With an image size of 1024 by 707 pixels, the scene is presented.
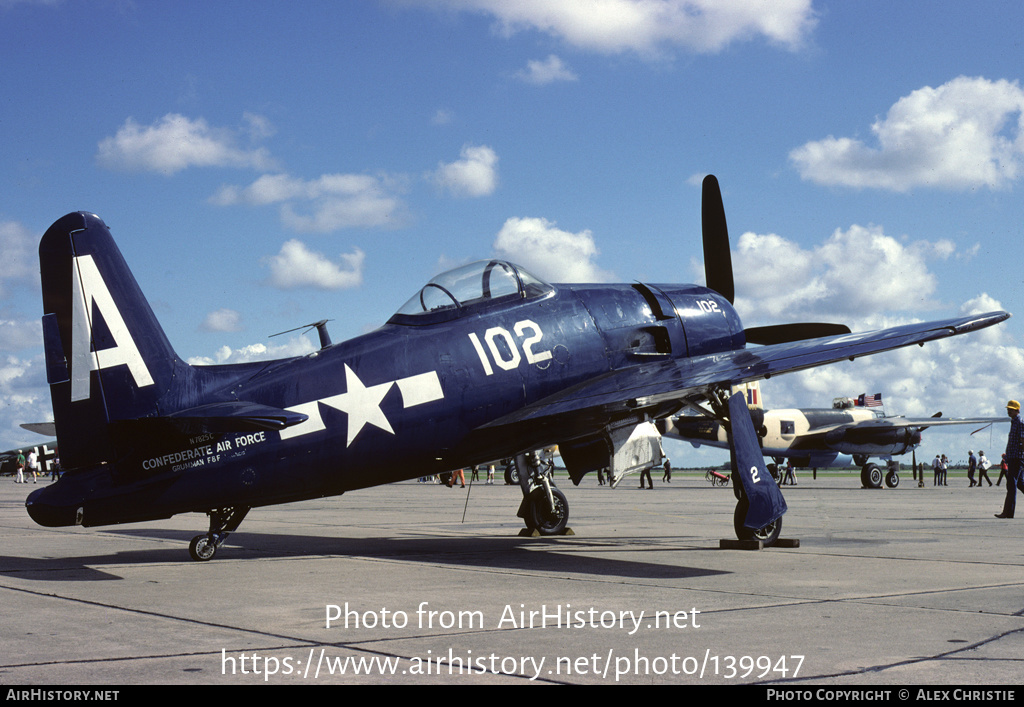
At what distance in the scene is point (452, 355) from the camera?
407 inches

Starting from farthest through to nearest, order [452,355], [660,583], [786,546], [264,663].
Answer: [786,546], [452,355], [660,583], [264,663]

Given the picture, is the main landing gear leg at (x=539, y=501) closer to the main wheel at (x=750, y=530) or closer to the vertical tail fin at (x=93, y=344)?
the main wheel at (x=750, y=530)

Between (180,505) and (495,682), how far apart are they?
Answer: 208 inches

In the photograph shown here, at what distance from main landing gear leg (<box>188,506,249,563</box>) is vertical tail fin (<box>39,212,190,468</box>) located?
137 centimetres

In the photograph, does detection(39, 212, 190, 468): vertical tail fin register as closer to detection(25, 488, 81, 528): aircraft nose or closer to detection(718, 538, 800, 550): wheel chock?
detection(25, 488, 81, 528): aircraft nose

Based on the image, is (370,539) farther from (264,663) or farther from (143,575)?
(264,663)

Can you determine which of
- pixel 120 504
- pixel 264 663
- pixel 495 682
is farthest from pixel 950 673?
pixel 120 504

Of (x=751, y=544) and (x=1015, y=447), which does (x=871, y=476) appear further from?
(x=751, y=544)

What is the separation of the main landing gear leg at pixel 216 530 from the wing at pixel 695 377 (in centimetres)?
285

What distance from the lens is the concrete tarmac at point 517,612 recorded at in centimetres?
481

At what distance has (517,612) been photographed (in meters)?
6.73

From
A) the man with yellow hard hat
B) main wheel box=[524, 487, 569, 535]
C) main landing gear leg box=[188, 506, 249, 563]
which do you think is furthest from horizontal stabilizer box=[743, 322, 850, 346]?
main landing gear leg box=[188, 506, 249, 563]

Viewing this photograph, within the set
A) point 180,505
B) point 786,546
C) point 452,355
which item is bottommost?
point 786,546

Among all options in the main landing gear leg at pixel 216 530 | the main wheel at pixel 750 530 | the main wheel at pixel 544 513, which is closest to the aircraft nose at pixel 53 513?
the main landing gear leg at pixel 216 530
